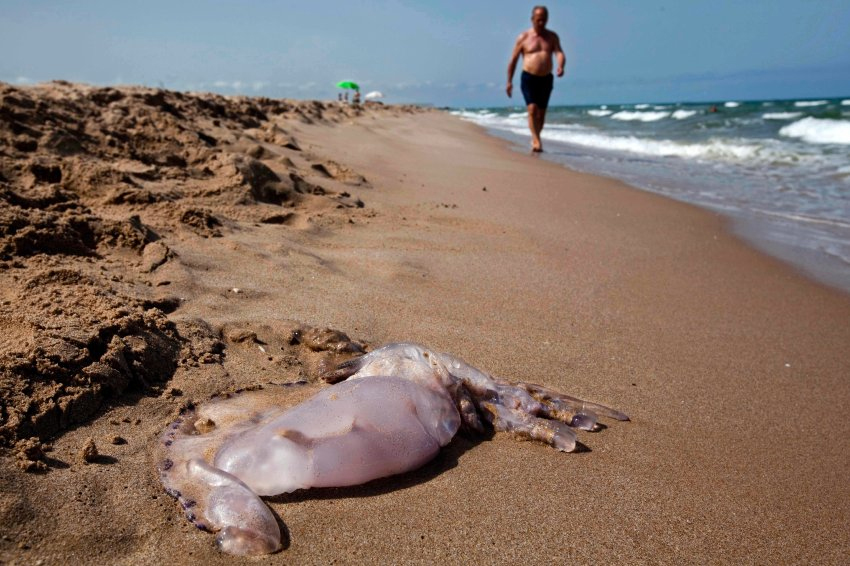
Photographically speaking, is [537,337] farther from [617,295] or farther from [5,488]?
[5,488]

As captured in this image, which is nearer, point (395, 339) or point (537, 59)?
point (395, 339)

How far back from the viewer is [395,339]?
2.27m

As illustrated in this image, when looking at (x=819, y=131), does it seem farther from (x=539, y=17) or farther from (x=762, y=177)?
(x=539, y=17)

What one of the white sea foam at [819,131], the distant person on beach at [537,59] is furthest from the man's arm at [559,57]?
the white sea foam at [819,131]

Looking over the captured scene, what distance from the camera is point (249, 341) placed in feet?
6.70

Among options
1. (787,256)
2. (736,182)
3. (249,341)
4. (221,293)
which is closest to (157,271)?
(221,293)

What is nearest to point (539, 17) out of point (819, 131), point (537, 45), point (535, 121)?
point (537, 45)

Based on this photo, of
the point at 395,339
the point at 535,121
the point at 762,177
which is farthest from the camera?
the point at 535,121

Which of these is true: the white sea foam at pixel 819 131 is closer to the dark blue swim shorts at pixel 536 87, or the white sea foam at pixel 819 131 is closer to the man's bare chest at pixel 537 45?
the dark blue swim shorts at pixel 536 87

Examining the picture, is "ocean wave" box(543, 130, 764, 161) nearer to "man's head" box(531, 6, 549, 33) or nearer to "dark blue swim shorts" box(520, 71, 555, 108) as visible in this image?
"dark blue swim shorts" box(520, 71, 555, 108)

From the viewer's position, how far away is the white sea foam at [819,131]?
1397 centimetres

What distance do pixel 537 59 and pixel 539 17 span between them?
525 millimetres

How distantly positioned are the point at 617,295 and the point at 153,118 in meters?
3.68

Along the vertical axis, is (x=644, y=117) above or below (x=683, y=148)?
above
